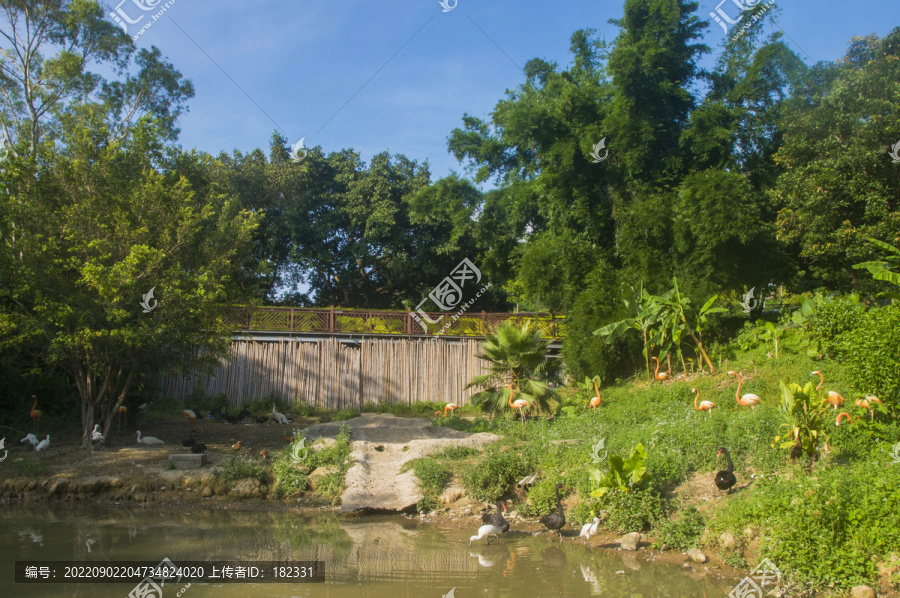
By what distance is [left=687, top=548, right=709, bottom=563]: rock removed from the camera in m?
6.34

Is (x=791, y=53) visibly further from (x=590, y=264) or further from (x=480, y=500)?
(x=480, y=500)

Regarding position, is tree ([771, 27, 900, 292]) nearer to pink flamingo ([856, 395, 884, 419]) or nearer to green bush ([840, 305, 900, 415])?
green bush ([840, 305, 900, 415])

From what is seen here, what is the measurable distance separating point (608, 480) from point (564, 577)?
1.58m

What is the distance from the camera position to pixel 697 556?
6.38 metres

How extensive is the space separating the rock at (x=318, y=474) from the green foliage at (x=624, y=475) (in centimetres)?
447

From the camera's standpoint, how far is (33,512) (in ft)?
28.5

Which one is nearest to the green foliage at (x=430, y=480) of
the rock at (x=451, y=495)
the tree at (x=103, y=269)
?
the rock at (x=451, y=495)

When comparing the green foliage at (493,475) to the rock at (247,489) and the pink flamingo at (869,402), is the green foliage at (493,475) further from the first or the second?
the pink flamingo at (869,402)

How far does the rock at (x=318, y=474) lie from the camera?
31.6 ft

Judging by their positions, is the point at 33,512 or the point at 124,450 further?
the point at 124,450

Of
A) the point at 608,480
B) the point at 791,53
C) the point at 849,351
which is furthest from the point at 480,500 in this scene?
the point at 791,53

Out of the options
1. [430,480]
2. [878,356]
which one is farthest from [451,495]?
[878,356]

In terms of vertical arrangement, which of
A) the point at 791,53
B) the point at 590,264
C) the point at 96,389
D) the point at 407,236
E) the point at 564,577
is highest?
the point at 791,53

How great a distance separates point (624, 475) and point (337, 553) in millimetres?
3561
